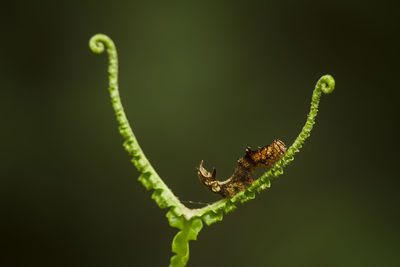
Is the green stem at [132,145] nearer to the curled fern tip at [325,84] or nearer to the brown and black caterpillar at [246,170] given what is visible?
the brown and black caterpillar at [246,170]

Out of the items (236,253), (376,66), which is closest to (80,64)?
(236,253)

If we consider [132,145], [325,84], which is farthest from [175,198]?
[325,84]

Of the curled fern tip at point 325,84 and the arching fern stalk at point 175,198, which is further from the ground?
the curled fern tip at point 325,84

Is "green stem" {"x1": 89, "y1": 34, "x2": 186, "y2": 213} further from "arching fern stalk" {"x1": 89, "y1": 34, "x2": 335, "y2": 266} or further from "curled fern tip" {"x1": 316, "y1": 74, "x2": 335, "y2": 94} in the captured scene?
"curled fern tip" {"x1": 316, "y1": 74, "x2": 335, "y2": 94}

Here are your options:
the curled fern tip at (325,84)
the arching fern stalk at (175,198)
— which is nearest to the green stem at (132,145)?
the arching fern stalk at (175,198)

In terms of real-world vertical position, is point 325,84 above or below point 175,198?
above

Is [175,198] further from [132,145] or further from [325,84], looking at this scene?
[325,84]

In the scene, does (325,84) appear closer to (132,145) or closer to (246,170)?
(246,170)

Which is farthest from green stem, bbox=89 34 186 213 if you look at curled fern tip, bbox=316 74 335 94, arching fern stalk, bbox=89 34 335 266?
curled fern tip, bbox=316 74 335 94

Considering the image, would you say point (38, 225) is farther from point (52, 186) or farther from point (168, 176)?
point (168, 176)
